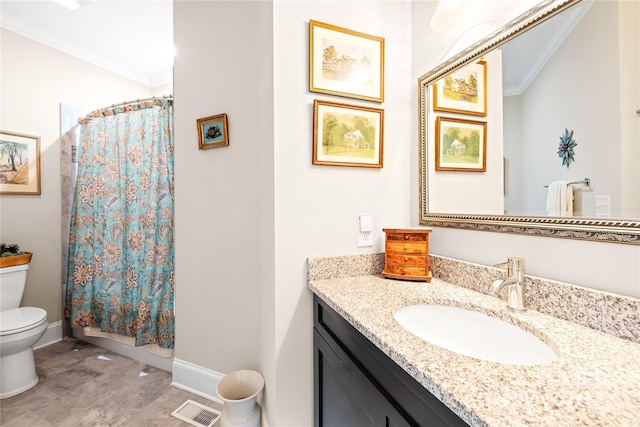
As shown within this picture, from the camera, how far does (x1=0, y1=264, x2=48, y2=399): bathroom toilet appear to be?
1628 millimetres

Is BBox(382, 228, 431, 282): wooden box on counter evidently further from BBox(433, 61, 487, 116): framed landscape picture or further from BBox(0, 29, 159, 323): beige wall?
BBox(0, 29, 159, 323): beige wall

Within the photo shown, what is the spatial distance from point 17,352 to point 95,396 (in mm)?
589

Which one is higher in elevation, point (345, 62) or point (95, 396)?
point (345, 62)

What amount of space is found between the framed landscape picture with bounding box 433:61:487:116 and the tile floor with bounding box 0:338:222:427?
6.72ft

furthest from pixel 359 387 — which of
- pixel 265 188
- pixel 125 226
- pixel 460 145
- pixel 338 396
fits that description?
pixel 125 226

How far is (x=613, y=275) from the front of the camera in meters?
0.68

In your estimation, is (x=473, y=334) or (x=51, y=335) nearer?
(x=473, y=334)

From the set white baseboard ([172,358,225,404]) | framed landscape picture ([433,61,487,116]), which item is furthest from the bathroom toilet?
framed landscape picture ([433,61,487,116])

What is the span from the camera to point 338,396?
93 cm

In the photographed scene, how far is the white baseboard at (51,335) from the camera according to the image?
2.21 m

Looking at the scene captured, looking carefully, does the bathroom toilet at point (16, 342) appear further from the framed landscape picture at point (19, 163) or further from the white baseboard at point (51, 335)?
the framed landscape picture at point (19, 163)

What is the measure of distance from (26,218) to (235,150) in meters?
2.04

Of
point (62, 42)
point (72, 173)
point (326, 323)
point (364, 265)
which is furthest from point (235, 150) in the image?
point (62, 42)

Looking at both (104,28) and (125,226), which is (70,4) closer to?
(104,28)
